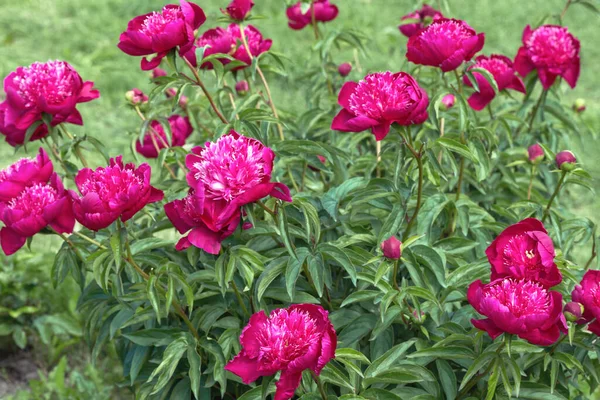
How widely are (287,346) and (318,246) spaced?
0.44 metres

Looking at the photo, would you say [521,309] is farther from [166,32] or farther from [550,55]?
[550,55]

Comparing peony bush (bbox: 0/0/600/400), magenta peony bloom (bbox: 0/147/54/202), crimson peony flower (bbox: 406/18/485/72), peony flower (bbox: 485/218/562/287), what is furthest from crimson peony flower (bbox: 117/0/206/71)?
peony flower (bbox: 485/218/562/287)

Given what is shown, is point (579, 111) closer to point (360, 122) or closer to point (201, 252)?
point (360, 122)

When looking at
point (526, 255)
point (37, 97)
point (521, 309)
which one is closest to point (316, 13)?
point (37, 97)

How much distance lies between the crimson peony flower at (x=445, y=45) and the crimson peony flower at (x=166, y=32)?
0.50 m

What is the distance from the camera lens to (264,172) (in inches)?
55.9

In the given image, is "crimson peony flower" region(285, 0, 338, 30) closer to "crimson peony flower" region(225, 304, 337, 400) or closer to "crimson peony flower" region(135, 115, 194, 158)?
"crimson peony flower" region(135, 115, 194, 158)

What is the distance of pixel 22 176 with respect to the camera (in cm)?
164

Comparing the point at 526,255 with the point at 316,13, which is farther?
the point at 316,13

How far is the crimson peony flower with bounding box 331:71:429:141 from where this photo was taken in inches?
59.2

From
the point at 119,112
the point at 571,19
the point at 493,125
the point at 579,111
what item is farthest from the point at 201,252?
the point at 571,19

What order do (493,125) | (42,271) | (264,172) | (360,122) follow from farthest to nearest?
(42,271) < (493,125) < (360,122) < (264,172)

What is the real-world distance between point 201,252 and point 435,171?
54 centimetres

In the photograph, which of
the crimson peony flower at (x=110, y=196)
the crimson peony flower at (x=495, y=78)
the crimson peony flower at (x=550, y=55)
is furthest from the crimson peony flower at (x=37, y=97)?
the crimson peony flower at (x=550, y=55)
